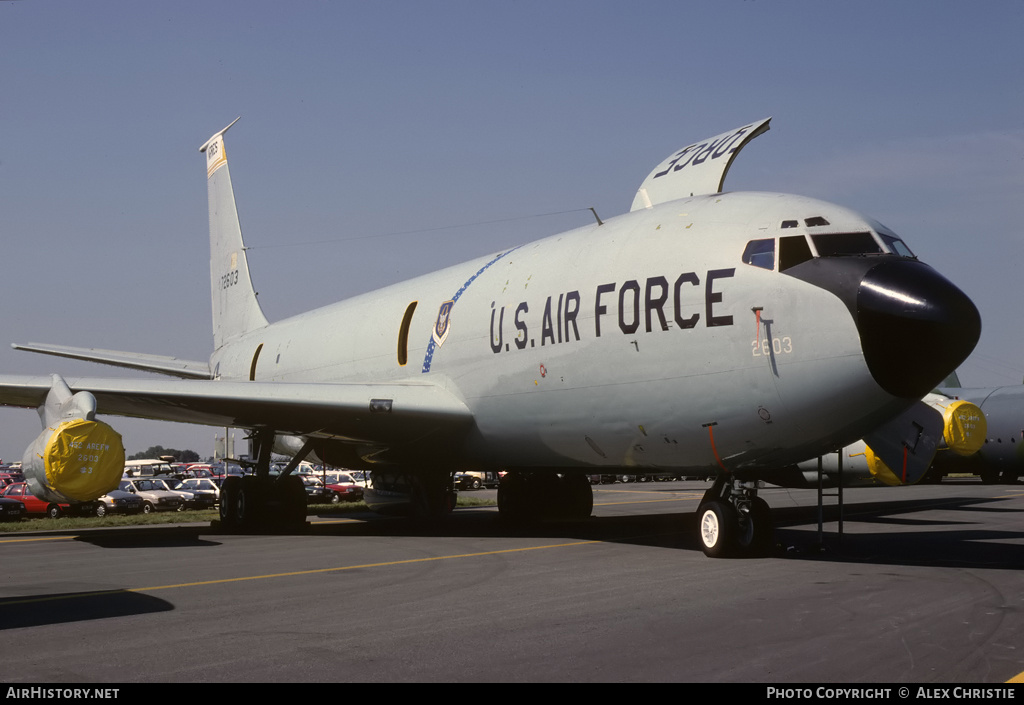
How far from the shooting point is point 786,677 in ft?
19.3

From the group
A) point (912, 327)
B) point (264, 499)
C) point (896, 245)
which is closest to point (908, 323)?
point (912, 327)

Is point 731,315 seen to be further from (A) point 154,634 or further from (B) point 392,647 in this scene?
(A) point 154,634

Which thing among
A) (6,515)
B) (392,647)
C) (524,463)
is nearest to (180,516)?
(6,515)

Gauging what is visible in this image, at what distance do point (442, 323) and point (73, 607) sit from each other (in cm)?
921

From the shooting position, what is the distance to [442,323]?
17031 millimetres

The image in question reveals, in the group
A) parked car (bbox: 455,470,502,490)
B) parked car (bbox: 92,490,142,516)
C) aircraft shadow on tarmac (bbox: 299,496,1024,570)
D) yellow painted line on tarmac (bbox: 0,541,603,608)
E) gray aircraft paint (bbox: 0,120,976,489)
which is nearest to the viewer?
yellow painted line on tarmac (bbox: 0,541,603,608)

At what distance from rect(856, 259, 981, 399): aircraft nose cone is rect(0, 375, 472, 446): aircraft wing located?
7364mm

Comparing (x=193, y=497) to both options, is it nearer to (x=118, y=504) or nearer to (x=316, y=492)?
(x=118, y=504)

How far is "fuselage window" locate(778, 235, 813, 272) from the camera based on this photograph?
37.1ft

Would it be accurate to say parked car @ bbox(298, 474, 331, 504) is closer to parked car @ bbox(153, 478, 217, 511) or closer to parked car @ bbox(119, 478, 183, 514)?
parked car @ bbox(153, 478, 217, 511)

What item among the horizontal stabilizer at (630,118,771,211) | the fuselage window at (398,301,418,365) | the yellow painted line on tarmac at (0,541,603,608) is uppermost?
the horizontal stabilizer at (630,118,771,211)

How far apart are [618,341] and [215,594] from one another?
6.10 meters

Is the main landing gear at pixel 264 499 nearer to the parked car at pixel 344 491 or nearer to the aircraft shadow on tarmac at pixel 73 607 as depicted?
the aircraft shadow on tarmac at pixel 73 607

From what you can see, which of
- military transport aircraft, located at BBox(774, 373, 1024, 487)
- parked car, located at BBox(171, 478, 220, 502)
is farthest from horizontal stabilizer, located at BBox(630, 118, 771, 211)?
parked car, located at BBox(171, 478, 220, 502)
